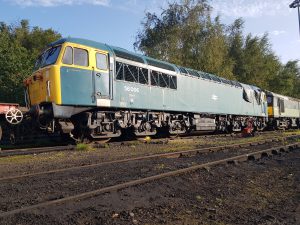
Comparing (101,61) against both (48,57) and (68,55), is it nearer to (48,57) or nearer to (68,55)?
(68,55)

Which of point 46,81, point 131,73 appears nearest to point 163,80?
point 131,73

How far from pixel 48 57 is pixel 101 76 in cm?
202

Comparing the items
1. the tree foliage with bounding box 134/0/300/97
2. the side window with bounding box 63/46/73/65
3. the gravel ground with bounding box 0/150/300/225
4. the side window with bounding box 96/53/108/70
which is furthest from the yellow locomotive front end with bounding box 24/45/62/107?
the tree foliage with bounding box 134/0/300/97

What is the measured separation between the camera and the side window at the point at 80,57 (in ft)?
43.0

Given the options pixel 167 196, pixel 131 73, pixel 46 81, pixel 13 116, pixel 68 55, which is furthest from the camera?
pixel 131 73

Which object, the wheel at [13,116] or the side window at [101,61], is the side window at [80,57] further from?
the wheel at [13,116]

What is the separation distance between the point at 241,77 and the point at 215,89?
2787 cm

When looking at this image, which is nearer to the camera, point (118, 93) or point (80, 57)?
point (80, 57)

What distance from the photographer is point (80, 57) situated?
13227 mm

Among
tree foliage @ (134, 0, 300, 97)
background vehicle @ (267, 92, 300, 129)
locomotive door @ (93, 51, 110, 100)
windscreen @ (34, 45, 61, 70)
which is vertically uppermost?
tree foliage @ (134, 0, 300, 97)

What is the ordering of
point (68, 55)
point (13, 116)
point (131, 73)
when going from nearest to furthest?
point (13, 116)
point (68, 55)
point (131, 73)

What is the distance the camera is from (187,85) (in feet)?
64.8

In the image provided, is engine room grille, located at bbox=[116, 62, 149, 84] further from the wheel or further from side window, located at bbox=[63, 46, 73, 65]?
the wheel

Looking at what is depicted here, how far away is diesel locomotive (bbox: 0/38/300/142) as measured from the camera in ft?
41.8
